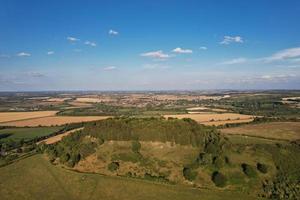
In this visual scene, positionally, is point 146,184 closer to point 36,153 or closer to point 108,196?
point 108,196

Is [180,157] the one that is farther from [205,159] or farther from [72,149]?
[72,149]

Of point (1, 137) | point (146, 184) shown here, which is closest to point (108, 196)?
point (146, 184)

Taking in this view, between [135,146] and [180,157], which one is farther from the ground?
[135,146]

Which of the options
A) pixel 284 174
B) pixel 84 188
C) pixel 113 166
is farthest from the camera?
pixel 113 166

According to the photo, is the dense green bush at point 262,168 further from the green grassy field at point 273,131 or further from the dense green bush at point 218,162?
the green grassy field at point 273,131

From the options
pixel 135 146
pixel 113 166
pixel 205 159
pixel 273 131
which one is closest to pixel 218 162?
pixel 205 159

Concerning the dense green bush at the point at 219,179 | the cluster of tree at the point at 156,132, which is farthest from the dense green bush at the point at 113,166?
the dense green bush at the point at 219,179

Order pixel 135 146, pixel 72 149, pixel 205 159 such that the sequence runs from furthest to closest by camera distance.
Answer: pixel 72 149, pixel 135 146, pixel 205 159
